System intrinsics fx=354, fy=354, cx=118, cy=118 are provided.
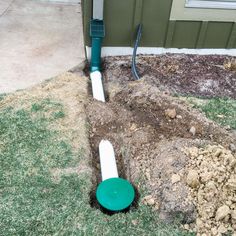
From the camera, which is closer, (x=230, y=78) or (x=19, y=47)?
(x=230, y=78)

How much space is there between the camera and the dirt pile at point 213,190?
2754mm

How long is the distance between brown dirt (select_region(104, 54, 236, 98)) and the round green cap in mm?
1779

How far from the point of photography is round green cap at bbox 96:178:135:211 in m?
2.89

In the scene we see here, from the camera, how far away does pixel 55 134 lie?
3.57 metres

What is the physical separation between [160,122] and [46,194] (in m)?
1.47

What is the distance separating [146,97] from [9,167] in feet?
5.67

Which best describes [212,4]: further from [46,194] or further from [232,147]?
[46,194]

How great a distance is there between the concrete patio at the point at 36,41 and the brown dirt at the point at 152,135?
97cm

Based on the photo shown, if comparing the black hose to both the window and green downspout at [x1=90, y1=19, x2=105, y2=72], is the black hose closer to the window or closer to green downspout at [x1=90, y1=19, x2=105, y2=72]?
green downspout at [x1=90, y1=19, x2=105, y2=72]

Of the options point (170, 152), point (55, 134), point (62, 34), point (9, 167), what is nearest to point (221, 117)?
point (170, 152)

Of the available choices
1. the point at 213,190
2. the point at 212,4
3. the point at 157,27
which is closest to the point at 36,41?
the point at 157,27

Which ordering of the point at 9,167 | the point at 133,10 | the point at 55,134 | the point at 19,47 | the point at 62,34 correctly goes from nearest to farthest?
the point at 9,167, the point at 55,134, the point at 133,10, the point at 19,47, the point at 62,34

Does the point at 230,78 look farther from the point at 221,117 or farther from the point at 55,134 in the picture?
the point at 55,134

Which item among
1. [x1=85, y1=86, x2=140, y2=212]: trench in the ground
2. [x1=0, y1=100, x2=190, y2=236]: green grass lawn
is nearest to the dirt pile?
[x1=0, y1=100, x2=190, y2=236]: green grass lawn
